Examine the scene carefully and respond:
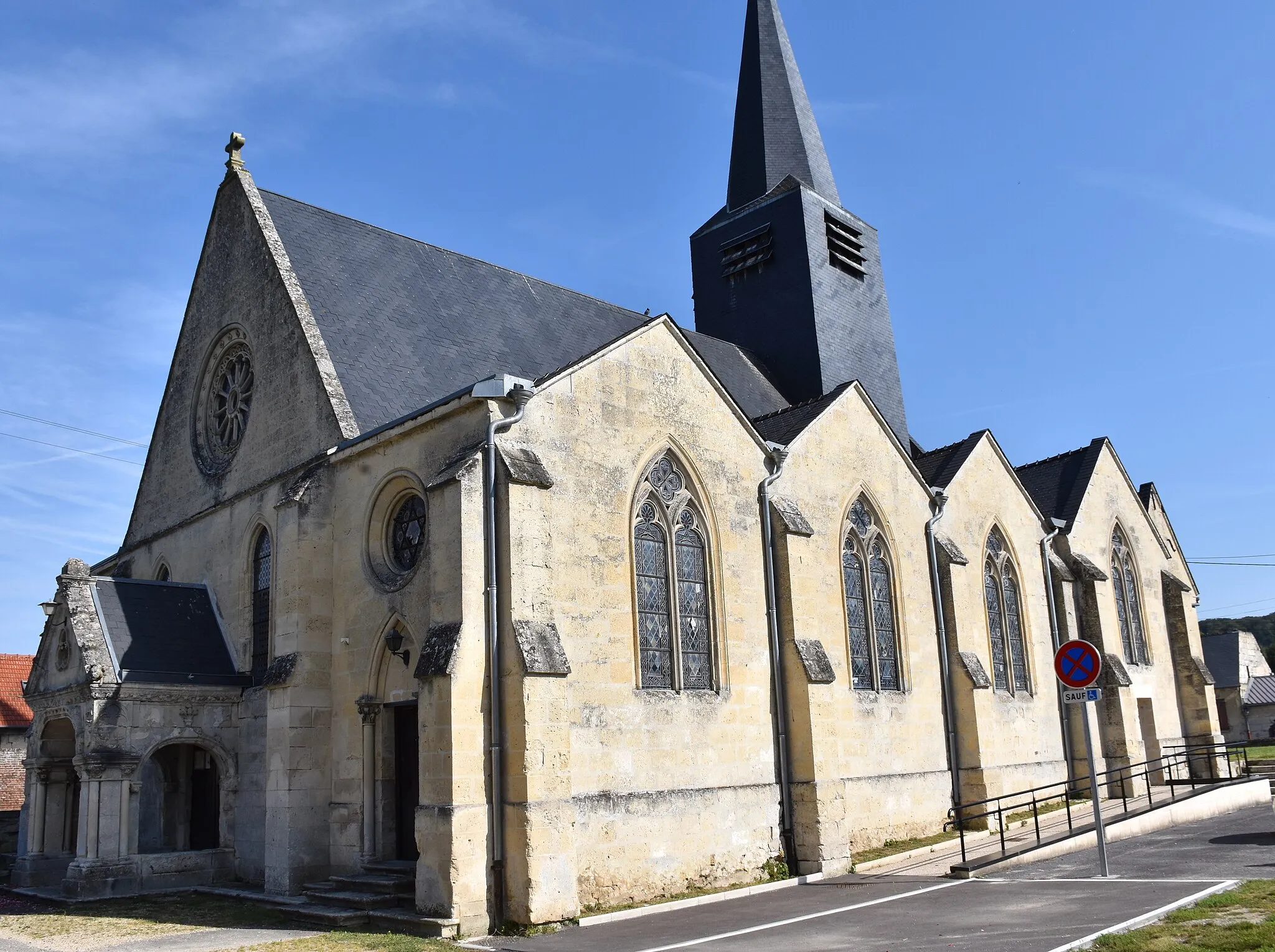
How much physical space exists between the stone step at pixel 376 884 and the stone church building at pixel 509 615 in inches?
17.5

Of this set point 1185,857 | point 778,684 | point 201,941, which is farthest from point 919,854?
point 201,941

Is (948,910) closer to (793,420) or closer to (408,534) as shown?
(408,534)

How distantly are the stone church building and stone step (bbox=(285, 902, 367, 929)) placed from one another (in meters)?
0.83

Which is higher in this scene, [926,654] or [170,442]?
[170,442]

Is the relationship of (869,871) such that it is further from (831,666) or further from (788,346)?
(788,346)

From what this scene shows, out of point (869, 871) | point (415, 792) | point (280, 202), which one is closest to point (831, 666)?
point (869, 871)

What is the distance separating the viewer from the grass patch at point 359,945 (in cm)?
1032

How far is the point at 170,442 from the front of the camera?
20.9 m

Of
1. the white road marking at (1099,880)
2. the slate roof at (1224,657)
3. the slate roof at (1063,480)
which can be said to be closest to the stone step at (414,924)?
the white road marking at (1099,880)

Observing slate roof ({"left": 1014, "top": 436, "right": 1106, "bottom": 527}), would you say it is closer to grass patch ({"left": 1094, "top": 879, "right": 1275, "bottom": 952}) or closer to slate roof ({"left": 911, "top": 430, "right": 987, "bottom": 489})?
slate roof ({"left": 911, "top": 430, "right": 987, "bottom": 489})

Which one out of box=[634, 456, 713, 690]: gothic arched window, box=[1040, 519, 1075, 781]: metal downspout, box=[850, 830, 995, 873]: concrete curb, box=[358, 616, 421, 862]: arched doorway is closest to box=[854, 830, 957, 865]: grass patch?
box=[850, 830, 995, 873]: concrete curb

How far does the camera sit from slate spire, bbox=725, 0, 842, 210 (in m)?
26.3

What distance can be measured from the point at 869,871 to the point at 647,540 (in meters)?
5.62

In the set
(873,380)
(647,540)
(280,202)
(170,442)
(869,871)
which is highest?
(280,202)
